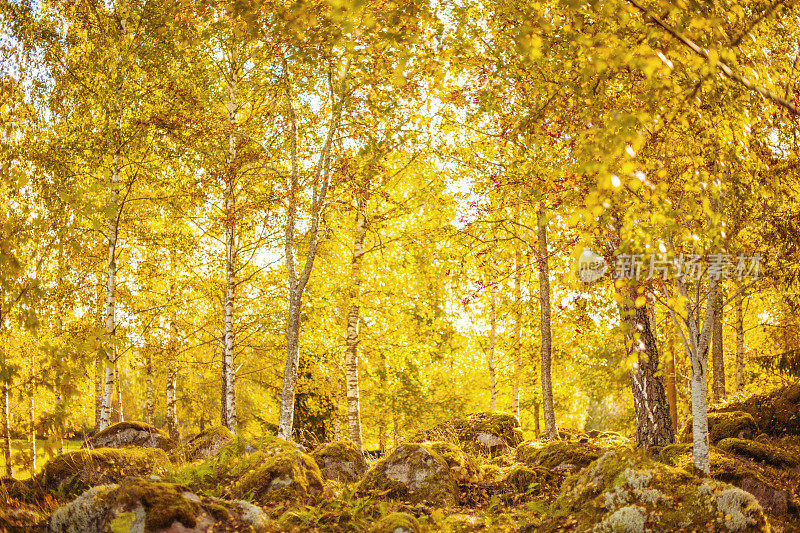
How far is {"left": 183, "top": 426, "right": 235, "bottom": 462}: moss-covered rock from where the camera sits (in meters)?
9.50

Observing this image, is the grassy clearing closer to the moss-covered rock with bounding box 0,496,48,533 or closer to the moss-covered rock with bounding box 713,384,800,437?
the moss-covered rock with bounding box 0,496,48,533

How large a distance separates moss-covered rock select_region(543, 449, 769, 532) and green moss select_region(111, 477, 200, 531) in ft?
10.6

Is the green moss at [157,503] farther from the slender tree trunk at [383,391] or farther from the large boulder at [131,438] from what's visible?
the slender tree trunk at [383,391]

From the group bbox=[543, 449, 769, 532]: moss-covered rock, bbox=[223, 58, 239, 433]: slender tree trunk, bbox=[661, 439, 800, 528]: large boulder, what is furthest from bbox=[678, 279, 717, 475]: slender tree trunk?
bbox=[223, 58, 239, 433]: slender tree trunk

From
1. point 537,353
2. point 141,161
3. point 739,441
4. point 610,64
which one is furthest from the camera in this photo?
point 537,353

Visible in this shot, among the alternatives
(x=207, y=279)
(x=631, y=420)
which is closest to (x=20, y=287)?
(x=207, y=279)

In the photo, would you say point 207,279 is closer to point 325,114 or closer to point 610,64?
point 325,114

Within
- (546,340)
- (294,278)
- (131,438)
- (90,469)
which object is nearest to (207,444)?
(131,438)

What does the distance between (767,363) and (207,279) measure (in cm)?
1518

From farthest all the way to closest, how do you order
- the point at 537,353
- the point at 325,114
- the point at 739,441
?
the point at 537,353 → the point at 325,114 → the point at 739,441

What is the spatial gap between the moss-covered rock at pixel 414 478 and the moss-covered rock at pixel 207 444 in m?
3.72

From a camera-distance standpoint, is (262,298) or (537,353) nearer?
(262,298)

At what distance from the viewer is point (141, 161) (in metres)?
12.7

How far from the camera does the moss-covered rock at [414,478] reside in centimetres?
646
